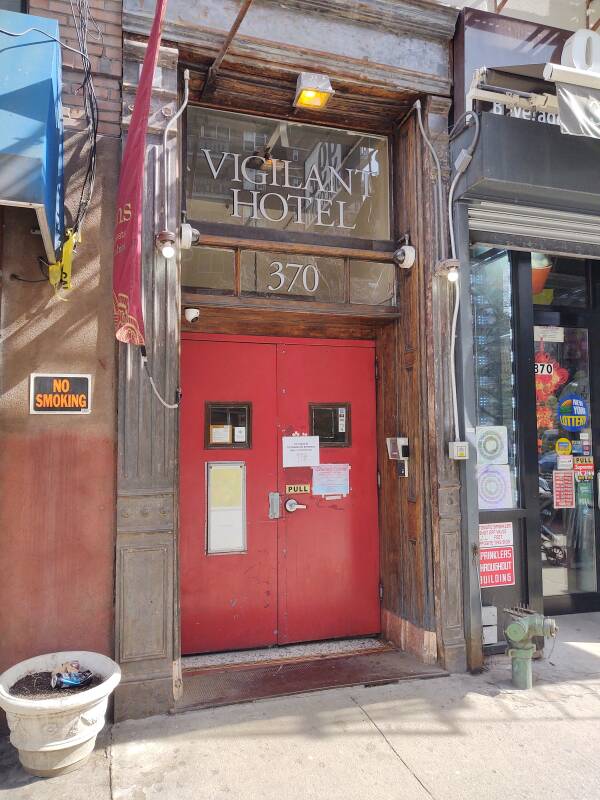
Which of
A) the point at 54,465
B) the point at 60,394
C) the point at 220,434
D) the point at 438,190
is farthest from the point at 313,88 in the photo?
the point at 54,465

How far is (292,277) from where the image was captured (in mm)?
4762

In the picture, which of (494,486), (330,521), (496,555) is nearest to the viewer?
(496,555)

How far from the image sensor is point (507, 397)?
17.1 ft

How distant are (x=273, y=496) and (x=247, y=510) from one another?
0.26m

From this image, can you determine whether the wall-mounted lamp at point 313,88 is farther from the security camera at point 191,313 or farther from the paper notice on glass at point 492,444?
the paper notice on glass at point 492,444

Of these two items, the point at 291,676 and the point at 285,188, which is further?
the point at 285,188

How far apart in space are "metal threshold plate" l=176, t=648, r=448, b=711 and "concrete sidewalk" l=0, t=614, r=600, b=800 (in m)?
0.11

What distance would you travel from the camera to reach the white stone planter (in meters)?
3.04

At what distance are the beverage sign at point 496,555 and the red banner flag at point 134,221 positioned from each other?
3.40 m

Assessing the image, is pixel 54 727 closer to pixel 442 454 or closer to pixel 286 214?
pixel 442 454

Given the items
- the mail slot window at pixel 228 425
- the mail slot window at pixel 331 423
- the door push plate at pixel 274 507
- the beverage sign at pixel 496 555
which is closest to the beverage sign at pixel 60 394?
the mail slot window at pixel 228 425

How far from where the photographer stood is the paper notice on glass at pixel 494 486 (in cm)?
500

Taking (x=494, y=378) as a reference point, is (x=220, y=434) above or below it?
below

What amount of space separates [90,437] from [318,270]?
2.32 meters
